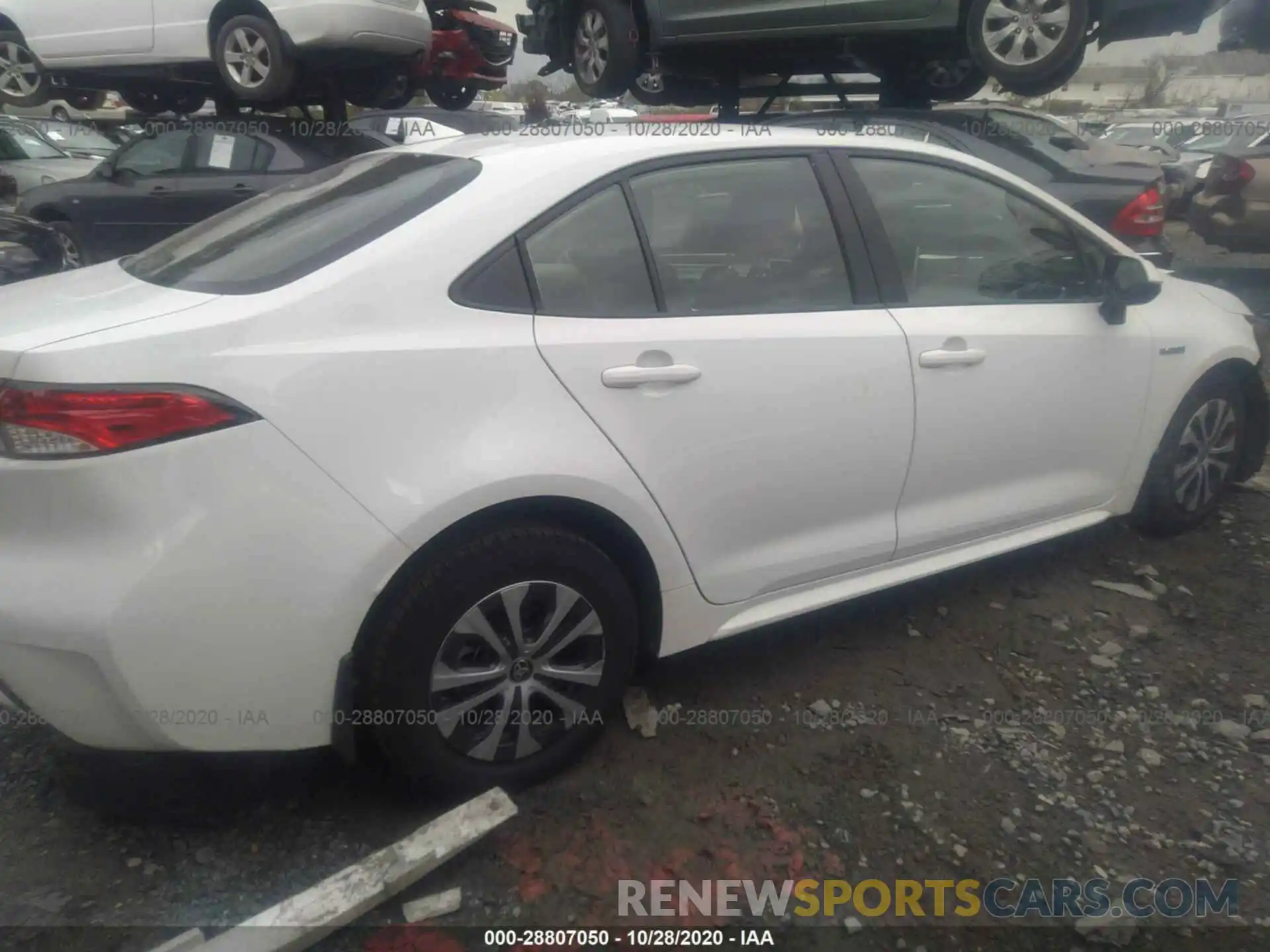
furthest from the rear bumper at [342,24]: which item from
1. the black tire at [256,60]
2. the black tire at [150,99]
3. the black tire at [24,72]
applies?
the black tire at [150,99]

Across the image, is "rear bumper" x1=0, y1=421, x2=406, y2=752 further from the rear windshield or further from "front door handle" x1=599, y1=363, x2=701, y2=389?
"front door handle" x1=599, y1=363, x2=701, y2=389

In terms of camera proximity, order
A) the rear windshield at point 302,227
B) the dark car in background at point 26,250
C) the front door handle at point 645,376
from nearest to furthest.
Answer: the rear windshield at point 302,227 → the front door handle at point 645,376 → the dark car in background at point 26,250

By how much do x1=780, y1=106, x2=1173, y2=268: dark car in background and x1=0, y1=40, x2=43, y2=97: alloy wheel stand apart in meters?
7.22

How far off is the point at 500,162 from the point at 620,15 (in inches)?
230

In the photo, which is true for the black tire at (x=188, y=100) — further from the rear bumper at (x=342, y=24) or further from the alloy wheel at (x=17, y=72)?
the rear bumper at (x=342, y=24)

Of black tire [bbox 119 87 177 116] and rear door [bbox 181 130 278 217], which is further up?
black tire [bbox 119 87 177 116]

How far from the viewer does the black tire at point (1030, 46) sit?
595cm

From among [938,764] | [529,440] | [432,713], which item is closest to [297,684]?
[432,713]

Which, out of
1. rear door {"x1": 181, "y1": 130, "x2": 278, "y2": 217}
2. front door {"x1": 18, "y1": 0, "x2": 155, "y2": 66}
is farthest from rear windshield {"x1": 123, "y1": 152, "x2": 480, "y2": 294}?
front door {"x1": 18, "y1": 0, "x2": 155, "y2": 66}

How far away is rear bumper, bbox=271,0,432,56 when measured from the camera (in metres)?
7.23

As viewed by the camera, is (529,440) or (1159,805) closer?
(529,440)

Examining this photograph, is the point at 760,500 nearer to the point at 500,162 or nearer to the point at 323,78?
the point at 500,162

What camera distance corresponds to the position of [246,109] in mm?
9492

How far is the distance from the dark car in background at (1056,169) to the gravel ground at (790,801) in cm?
335
